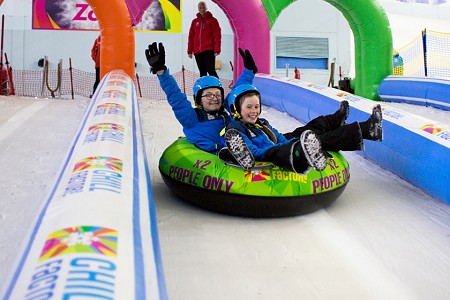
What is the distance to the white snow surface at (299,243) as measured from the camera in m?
1.58

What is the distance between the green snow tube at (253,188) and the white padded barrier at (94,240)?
26.7 inches

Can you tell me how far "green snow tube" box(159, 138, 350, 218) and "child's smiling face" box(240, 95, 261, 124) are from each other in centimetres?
27

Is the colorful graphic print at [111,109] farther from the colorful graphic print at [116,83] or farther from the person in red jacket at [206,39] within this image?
the person in red jacket at [206,39]

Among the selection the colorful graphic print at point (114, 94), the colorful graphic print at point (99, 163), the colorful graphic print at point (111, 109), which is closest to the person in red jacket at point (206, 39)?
the colorful graphic print at point (114, 94)

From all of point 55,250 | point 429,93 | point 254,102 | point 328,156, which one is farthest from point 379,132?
point 429,93

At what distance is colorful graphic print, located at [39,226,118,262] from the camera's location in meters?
0.87

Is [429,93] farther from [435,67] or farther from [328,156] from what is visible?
[435,67]

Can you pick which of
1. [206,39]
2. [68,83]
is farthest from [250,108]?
[68,83]

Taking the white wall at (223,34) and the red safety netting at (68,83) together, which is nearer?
the red safety netting at (68,83)

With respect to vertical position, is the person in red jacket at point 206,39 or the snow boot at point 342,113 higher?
the person in red jacket at point 206,39

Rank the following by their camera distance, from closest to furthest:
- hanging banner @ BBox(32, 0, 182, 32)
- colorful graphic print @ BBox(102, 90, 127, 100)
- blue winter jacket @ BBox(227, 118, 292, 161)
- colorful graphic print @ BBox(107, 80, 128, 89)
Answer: blue winter jacket @ BBox(227, 118, 292, 161)
colorful graphic print @ BBox(102, 90, 127, 100)
colorful graphic print @ BBox(107, 80, 128, 89)
hanging banner @ BBox(32, 0, 182, 32)

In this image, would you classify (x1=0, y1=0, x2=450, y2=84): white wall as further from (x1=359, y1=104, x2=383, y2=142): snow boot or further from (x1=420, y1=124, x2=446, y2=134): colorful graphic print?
(x1=359, y1=104, x2=383, y2=142): snow boot

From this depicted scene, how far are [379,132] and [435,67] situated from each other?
316 inches

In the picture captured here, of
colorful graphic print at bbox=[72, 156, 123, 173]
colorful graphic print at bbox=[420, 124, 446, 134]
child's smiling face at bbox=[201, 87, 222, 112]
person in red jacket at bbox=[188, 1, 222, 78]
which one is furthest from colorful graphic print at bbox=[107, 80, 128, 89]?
colorful graphic print at bbox=[72, 156, 123, 173]
